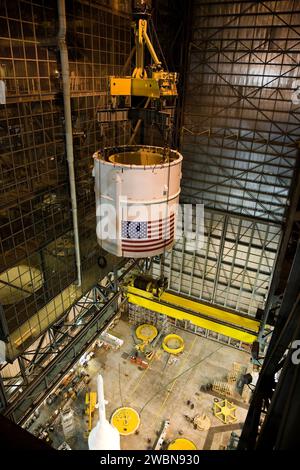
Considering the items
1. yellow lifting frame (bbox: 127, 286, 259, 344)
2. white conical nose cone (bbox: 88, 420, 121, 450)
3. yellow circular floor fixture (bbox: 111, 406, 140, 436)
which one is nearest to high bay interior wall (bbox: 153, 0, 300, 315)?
yellow lifting frame (bbox: 127, 286, 259, 344)

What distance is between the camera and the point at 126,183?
430 inches

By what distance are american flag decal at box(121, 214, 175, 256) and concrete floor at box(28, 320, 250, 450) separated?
1332cm

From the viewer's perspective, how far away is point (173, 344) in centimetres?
2542

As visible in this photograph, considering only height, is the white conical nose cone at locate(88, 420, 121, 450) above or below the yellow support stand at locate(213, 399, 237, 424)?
above

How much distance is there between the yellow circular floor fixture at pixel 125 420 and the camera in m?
19.5

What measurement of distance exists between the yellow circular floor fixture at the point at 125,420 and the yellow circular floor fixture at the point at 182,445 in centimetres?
233

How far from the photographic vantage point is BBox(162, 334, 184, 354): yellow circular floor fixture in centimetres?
2462

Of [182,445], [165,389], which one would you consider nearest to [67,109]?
[165,389]

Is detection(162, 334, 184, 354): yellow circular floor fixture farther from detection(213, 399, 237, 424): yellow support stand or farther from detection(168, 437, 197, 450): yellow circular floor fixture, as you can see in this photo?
detection(168, 437, 197, 450): yellow circular floor fixture

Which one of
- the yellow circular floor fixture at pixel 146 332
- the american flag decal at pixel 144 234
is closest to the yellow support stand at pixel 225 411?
the yellow circular floor fixture at pixel 146 332

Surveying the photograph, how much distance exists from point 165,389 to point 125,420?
11.2 ft
